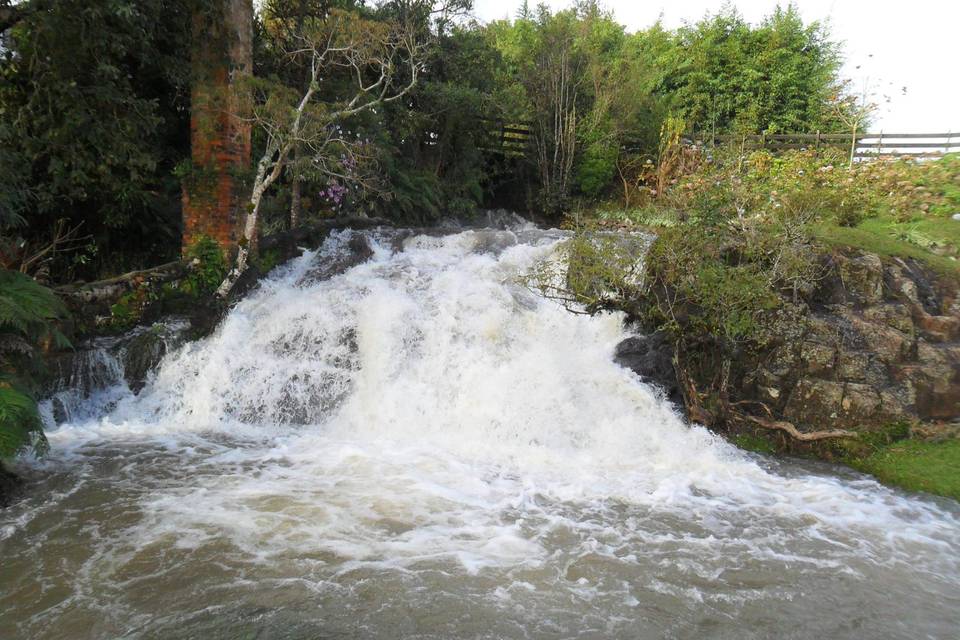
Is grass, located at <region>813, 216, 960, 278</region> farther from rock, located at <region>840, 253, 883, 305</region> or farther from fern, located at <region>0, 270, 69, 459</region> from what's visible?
fern, located at <region>0, 270, 69, 459</region>

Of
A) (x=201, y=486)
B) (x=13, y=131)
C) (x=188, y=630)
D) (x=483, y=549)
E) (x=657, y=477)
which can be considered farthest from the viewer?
(x=13, y=131)

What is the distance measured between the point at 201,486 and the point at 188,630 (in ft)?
7.83

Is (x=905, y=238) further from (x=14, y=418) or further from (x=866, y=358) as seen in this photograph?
(x=14, y=418)

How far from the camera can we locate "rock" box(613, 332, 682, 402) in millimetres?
8391

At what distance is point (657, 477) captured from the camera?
6.85 meters

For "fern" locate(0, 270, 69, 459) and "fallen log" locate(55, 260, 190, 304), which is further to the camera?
"fallen log" locate(55, 260, 190, 304)

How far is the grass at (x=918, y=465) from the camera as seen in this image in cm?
660

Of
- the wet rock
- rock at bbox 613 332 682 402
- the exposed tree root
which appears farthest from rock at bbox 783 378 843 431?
the wet rock

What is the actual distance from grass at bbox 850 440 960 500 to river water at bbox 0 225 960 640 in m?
0.27

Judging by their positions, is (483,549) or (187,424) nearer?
(483,549)

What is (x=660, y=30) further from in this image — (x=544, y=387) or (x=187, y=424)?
(x=187, y=424)

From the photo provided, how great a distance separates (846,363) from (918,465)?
4.48ft

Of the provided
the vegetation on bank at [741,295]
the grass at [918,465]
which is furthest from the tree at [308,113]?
the grass at [918,465]

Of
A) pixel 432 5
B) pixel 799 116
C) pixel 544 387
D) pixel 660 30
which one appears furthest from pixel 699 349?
pixel 660 30
